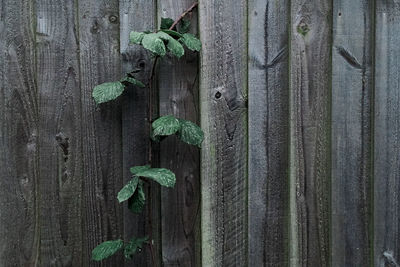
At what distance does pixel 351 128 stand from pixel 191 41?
72cm

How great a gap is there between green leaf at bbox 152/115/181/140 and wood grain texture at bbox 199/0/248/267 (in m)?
0.18

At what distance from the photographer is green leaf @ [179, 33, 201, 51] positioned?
5.92 feet

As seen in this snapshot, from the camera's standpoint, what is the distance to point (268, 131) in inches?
75.9

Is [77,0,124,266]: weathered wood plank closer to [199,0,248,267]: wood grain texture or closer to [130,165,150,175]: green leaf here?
[130,165,150,175]: green leaf

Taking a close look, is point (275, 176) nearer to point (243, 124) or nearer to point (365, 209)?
point (243, 124)

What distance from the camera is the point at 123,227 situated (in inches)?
75.8

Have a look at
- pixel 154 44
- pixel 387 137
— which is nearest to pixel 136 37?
pixel 154 44

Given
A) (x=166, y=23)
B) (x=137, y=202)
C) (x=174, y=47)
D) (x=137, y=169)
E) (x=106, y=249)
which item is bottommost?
(x=106, y=249)

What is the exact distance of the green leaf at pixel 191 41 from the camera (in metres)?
1.80

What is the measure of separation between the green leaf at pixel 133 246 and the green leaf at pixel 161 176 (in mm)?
278

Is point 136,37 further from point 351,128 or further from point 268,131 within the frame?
point 351,128

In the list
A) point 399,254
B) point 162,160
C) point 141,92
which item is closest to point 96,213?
point 162,160

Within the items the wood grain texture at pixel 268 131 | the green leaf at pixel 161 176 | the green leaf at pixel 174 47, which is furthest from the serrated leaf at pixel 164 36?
the green leaf at pixel 161 176

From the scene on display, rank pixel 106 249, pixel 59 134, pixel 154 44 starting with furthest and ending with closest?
pixel 59 134 → pixel 106 249 → pixel 154 44
